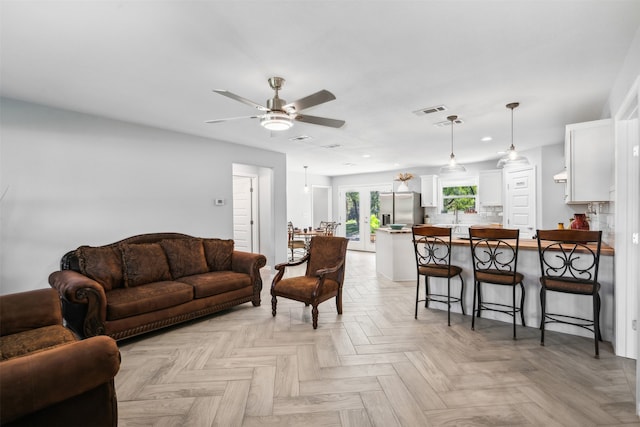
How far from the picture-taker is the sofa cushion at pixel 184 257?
400cm

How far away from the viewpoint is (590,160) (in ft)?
10.2

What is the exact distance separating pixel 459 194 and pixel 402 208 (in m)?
1.46

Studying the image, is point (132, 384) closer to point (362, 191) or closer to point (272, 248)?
point (272, 248)

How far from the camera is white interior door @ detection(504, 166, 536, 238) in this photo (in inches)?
236

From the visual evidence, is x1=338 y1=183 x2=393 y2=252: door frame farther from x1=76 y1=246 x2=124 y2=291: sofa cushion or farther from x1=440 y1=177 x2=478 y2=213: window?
x1=76 y1=246 x2=124 y2=291: sofa cushion

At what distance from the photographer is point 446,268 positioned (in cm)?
357

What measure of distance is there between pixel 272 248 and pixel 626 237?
204 inches

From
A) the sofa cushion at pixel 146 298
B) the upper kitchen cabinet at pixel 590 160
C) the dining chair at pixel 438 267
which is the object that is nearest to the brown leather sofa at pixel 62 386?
the sofa cushion at pixel 146 298

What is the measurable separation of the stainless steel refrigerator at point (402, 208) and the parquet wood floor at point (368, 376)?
4855 millimetres

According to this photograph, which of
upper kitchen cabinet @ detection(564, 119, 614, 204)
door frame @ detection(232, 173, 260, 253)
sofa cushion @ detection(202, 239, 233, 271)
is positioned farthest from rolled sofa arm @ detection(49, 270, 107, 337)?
upper kitchen cabinet @ detection(564, 119, 614, 204)

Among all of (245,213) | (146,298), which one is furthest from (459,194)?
(146,298)

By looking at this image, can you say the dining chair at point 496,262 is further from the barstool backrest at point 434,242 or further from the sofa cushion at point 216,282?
the sofa cushion at point 216,282

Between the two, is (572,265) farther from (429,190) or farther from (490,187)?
(429,190)

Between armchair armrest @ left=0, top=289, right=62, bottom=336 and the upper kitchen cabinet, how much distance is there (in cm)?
479
